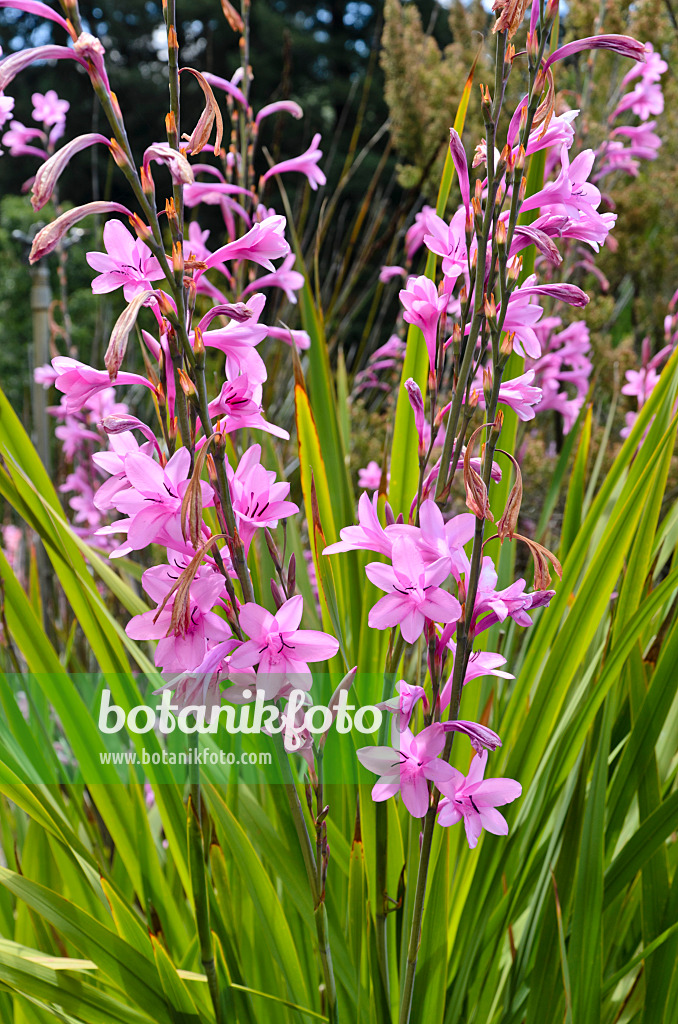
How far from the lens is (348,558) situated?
0.77m

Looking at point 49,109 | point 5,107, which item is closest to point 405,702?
point 5,107

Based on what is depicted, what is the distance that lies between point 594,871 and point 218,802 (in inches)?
11.9

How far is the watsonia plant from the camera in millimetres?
410

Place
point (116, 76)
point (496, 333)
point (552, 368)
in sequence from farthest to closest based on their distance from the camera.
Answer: point (116, 76) < point (552, 368) < point (496, 333)

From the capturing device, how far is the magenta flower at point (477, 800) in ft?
1.51

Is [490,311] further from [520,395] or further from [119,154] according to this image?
[119,154]

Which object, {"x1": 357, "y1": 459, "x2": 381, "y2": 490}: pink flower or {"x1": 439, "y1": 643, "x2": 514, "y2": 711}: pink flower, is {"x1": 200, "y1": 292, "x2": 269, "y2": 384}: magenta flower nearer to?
{"x1": 439, "y1": 643, "x2": 514, "y2": 711}: pink flower

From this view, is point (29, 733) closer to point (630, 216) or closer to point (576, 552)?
A: point (576, 552)

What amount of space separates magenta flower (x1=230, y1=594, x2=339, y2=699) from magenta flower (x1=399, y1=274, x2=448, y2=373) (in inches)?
8.1

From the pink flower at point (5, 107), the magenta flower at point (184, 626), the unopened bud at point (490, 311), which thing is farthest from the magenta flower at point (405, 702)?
the pink flower at point (5, 107)

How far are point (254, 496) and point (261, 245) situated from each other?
6.0 inches

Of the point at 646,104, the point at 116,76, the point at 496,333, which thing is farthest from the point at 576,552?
the point at 116,76

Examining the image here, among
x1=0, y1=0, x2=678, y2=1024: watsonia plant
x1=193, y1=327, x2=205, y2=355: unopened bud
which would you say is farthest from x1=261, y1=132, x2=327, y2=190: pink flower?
x1=193, y1=327, x2=205, y2=355: unopened bud

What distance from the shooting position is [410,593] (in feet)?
1.37
